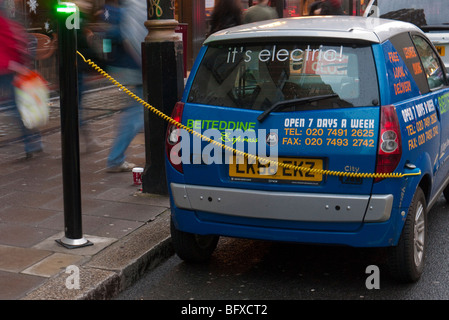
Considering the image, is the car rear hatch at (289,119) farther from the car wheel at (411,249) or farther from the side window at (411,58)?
the side window at (411,58)

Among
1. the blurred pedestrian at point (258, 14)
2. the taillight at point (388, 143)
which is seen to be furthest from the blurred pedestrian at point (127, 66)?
the taillight at point (388, 143)

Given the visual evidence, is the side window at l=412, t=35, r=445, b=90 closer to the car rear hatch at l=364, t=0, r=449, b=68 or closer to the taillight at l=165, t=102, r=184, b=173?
the taillight at l=165, t=102, r=184, b=173

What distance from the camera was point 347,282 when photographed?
179 inches

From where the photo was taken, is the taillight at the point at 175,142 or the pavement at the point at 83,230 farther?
the taillight at the point at 175,142

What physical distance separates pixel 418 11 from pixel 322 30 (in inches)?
308

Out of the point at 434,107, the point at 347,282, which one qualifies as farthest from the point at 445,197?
the point at 347,282

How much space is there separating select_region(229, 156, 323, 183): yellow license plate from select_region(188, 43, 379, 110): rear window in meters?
0.34

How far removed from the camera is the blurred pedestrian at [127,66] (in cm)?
721

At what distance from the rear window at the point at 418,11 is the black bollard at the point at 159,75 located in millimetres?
6322

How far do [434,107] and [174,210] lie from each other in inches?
78.7

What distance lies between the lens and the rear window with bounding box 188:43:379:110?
4172 millimetres

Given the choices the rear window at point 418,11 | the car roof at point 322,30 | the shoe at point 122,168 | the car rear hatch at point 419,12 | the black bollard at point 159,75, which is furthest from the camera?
the rear window at point 418,11
